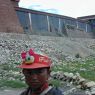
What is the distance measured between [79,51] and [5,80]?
1627 centimetres

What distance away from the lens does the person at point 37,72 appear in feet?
8.70

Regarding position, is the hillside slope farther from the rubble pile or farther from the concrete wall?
the rubble pile

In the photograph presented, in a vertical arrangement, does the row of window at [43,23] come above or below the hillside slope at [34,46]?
above

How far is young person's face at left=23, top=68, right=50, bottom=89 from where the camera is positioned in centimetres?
268

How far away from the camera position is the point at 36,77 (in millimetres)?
2693

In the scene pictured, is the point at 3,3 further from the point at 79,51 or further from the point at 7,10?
the point at 79,51

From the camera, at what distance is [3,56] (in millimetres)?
17625

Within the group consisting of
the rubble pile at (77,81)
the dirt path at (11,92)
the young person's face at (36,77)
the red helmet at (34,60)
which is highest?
the red helmet at (34,60)

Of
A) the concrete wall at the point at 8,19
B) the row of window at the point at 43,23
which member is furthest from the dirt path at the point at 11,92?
the row of window at the point at 43,23

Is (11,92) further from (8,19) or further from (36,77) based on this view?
(8,19)

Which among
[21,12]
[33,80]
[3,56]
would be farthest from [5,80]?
[21,12]

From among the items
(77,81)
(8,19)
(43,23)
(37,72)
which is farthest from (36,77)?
(43,23)

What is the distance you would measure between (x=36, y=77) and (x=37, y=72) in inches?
1.6

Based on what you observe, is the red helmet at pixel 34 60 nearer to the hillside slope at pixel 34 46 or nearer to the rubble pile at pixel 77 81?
the rubble pile at pixel 77 81
